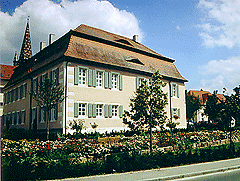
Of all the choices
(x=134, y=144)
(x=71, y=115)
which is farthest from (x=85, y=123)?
(x=134, y=144)

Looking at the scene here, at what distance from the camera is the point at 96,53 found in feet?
81.7

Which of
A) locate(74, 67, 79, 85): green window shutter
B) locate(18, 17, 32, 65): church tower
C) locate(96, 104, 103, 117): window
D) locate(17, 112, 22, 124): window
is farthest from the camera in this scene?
locate(18, 17, 32, 65): church tower

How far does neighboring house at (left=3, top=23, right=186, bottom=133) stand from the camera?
73.0ft

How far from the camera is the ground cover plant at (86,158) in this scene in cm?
910

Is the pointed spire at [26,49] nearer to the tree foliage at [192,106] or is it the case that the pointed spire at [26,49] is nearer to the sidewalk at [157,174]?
the tree foliage at [192,106]

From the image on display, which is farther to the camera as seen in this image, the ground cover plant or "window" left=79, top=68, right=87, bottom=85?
"window" left=79, top=68, right=87, bottom=85

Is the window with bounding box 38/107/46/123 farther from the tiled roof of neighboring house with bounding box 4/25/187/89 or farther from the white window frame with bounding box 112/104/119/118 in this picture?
the white window frame with bounding box 112/104/119/118

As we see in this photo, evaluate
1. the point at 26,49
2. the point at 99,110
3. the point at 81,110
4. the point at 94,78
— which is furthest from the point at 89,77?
the point at 26,49

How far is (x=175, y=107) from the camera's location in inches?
1273

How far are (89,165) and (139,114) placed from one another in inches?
205

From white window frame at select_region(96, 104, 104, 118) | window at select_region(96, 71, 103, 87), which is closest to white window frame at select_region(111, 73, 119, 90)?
window at select_region(96, 71, 103, 87)

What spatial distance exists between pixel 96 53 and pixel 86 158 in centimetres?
1451

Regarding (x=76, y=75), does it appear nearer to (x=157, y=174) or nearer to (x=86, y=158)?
(x=86, y=158)

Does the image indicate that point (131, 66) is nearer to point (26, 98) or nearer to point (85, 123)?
point (85, 123)
